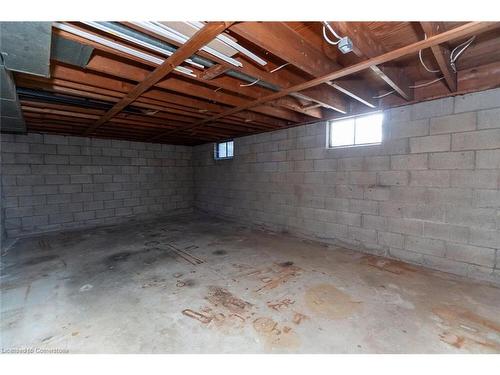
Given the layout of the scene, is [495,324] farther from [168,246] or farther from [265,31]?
[168,246]

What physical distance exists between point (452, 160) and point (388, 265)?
1469 mm

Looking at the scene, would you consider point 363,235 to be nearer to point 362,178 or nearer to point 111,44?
point 362,178

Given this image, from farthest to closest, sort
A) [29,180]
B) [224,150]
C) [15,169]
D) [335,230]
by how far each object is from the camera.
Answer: [224,150] < [29,180] < [15,169] < [335,230]

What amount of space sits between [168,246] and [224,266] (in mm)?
1350

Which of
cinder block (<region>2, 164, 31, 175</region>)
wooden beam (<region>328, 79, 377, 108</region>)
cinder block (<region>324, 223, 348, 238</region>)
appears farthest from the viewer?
cinder block (<region>2, 164, 31, 175</region>)

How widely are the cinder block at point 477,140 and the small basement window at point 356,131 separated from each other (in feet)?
2.77

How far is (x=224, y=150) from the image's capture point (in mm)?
6266

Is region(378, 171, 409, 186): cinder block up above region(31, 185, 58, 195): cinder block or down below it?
above

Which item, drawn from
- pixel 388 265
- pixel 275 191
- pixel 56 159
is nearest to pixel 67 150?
pixel 56 159

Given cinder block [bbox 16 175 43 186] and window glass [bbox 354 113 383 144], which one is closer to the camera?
window glass [bbox 354 113 383 144]

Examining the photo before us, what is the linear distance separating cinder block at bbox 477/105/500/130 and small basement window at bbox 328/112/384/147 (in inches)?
39.7

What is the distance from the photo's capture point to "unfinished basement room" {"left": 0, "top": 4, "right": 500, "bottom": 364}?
5.49ft

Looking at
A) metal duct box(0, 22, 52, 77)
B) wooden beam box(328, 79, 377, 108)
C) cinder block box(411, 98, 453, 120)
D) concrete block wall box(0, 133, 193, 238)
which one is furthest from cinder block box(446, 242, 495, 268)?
concrete block wall box(0, 133, 193, 238)

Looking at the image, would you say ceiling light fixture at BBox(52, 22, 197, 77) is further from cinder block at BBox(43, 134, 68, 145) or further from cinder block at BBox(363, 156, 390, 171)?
cinder block at BBox(43, 134, 68, 145)
